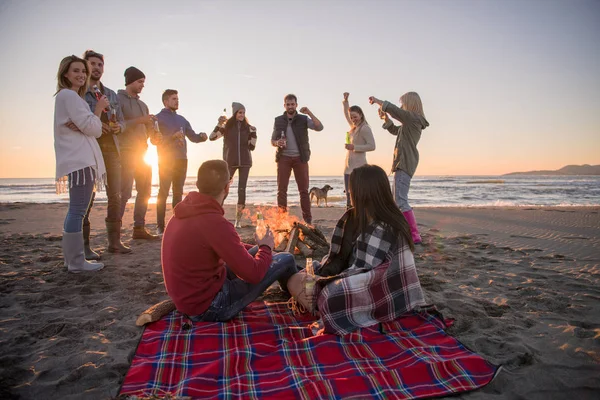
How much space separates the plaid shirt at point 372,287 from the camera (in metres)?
2.67

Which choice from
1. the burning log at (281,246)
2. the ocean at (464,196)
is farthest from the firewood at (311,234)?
the ocean at (464,196)

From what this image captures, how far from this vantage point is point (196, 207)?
257cm

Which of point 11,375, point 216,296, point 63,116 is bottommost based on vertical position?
point 11,375

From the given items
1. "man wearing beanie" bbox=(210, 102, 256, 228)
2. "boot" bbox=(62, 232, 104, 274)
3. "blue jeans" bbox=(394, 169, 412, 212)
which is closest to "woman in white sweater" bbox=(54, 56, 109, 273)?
"boot" bbox=(62, 232, 104, 274)

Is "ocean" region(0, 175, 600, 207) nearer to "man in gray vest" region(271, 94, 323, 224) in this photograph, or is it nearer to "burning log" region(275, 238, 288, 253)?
"man in gray vest" region(271, 94, 323, 224)

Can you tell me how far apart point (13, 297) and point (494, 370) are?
4.37m

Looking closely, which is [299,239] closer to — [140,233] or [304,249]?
[304,249]

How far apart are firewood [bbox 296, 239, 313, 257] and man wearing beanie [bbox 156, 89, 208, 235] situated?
9.03 feet

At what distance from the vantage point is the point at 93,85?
15.4 feet

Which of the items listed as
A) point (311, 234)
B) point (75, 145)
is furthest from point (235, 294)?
point (75, 145)

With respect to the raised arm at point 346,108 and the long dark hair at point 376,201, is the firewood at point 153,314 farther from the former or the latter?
Result: the raised arm at point 346,108

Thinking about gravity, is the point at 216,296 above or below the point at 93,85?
below

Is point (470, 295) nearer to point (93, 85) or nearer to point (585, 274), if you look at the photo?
point (585, 274)

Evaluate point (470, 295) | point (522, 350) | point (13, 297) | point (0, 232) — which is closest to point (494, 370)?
point (522, 350)
